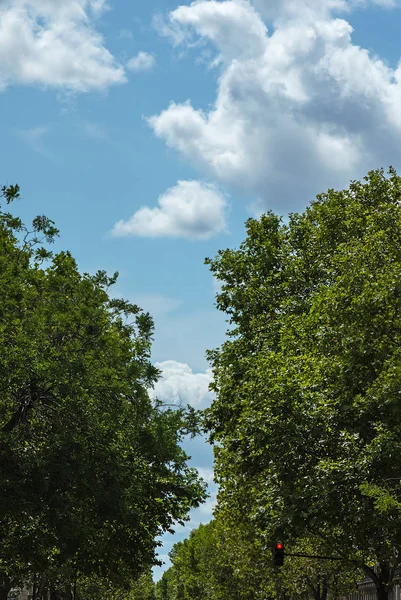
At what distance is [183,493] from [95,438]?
6.51 meters

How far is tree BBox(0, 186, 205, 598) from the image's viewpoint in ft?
76.8

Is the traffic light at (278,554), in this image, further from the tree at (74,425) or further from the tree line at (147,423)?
the tree at (74,425)

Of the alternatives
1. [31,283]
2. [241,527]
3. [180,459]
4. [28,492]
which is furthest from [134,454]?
[241,527]

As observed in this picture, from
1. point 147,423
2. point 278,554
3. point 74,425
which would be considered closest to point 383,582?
point 278,554

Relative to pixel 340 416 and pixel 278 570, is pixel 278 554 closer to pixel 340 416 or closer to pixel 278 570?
pixel 340 416

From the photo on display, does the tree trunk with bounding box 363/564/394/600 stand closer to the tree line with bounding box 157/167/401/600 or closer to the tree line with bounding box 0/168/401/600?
the tree line with bounding box 157/167/401/600

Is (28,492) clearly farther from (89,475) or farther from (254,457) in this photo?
(254,457)

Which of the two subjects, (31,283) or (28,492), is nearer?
(28,492)

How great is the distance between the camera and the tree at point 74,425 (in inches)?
922

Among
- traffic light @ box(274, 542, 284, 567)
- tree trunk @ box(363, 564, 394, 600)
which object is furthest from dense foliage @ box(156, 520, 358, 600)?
tree trunk @ box(363, 564, 394, 600)

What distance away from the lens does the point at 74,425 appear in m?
24.1

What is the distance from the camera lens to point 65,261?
1116 inches

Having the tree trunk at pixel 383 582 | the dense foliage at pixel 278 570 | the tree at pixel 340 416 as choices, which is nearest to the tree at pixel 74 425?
the tree at pixel 340 416

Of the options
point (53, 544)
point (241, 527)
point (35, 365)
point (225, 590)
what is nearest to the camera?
point (35, 365)
